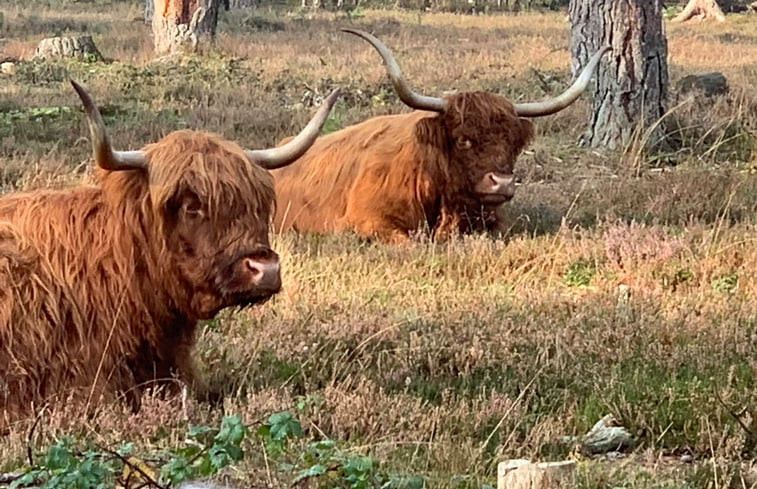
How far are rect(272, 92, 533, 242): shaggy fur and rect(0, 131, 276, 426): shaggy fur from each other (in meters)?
3.50

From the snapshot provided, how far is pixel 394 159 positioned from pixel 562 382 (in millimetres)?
3726

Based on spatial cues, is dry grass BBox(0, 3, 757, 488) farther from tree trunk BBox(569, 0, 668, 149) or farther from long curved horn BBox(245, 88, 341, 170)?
long curved horn BBox(245, 88, 341, 170)

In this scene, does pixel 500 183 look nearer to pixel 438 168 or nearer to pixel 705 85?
pixel 438 168

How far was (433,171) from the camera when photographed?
8.28 m

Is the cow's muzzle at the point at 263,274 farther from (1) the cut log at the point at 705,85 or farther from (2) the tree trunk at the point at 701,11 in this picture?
(2) the tree trunk at the point at 701,11

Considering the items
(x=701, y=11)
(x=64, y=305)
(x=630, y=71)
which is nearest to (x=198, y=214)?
(x=64, y=305)

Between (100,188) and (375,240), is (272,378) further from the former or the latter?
(375,240)

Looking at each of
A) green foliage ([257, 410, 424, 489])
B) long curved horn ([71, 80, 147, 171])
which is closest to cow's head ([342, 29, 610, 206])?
long curved horn ([71, 80, 147, 171])

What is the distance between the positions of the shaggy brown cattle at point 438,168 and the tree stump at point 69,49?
10.7 metres

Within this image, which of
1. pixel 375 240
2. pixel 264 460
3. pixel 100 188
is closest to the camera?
pixel 264 460

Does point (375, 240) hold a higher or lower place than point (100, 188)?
lower

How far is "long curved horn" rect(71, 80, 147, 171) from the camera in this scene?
175 inches

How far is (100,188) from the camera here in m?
4.88

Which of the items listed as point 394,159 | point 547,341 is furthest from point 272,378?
point 394,159
